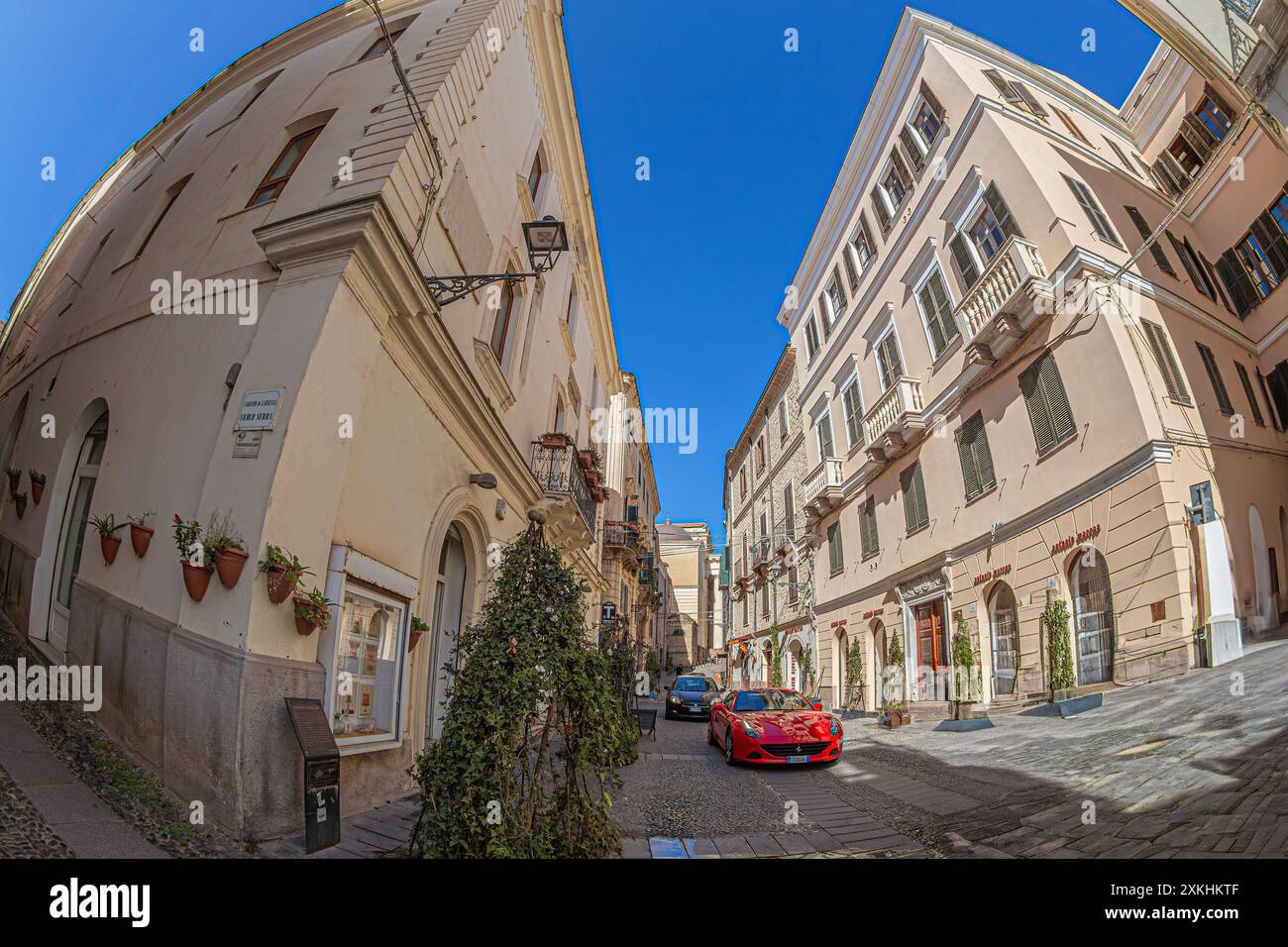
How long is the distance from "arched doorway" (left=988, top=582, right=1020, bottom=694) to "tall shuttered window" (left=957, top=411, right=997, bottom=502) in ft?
6.88

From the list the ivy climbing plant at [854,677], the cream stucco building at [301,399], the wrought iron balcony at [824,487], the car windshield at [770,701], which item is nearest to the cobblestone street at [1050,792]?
the car windshield at [770,701]

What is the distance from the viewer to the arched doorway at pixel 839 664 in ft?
61.0

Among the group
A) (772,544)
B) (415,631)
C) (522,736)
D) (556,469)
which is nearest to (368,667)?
(415,631)

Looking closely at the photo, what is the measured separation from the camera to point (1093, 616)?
9.65 metres

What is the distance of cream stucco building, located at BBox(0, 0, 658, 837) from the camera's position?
4875mm

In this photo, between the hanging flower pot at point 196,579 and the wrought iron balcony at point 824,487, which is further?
the wrought iron balcony at point 824,487

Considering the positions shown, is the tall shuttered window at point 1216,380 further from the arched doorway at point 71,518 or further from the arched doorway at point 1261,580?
the arched doorway at point 71,518

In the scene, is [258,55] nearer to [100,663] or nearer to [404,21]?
[404,21]

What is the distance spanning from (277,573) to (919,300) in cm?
1554

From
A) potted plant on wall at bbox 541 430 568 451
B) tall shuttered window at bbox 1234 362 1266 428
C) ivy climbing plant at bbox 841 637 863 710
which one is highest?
tall shuttered window at bbox 1234 362 1266 428

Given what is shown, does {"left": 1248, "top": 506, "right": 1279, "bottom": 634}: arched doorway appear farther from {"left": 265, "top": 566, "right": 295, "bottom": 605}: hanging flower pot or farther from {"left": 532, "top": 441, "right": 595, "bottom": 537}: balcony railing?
{"left": 265, "top": 566, "right": 295, "bottom": 605}: hanging flower pot

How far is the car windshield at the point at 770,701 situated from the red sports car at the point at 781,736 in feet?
0.55

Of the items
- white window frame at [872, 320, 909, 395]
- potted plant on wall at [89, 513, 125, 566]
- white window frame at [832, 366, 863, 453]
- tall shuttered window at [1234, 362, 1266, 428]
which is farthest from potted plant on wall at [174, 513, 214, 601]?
white window frame at [832, 366, 863, 453]

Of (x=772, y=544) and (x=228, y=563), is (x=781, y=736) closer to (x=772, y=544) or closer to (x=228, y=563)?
(x=228, y=563)
